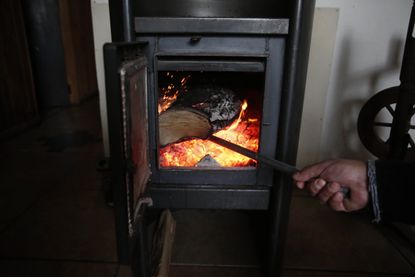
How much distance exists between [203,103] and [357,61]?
0.82 metres

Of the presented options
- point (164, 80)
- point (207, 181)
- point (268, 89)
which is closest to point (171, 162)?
point (207, 181)

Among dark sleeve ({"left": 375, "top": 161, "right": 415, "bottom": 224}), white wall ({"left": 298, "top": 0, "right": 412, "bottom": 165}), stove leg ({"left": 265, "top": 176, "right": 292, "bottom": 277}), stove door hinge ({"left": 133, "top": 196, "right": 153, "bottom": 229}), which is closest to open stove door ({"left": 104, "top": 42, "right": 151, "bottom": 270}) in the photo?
stove door hinge ({"left": 133, "top": 196, "right": 153, "bottom": 229})

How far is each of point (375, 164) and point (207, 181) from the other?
1.43 feet

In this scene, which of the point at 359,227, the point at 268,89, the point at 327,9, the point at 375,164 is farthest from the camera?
the point at 327,9

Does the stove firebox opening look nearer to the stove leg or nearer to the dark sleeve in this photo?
the stove leg

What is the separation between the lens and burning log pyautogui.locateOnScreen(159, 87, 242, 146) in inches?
40.4

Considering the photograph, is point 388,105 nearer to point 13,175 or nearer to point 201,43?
point 201,43

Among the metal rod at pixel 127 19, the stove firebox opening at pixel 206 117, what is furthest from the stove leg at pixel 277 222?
the metal rod at pixel 127 19

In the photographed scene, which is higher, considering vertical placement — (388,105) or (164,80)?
(164,80)

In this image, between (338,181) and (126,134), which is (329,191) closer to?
(338,181)

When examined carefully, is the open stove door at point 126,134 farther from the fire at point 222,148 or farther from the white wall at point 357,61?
the white wall at point 357,61

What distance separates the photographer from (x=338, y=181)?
2.55 ft

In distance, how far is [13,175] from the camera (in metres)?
1.69

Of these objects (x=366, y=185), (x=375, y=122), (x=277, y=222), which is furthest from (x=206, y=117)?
(x=375, y=122)
